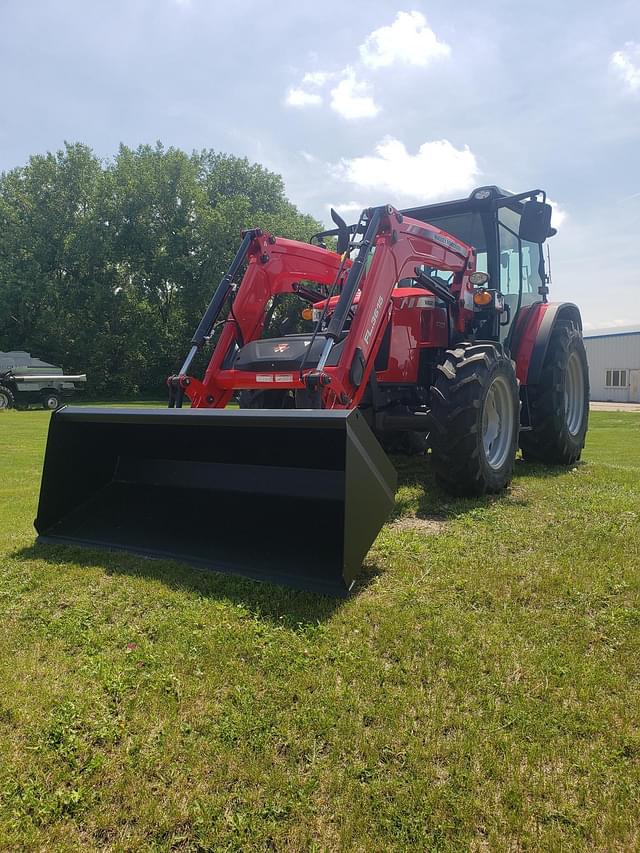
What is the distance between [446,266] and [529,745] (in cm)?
439

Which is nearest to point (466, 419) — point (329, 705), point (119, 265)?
point (329, 705)

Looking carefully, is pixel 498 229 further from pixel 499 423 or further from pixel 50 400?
pixel 50 400

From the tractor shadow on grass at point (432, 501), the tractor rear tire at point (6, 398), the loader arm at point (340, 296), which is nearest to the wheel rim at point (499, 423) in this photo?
the tractor shadow on grass at point (432, 501)

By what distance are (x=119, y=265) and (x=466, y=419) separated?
29.8 meters

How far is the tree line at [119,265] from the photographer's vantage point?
3022 centimetres

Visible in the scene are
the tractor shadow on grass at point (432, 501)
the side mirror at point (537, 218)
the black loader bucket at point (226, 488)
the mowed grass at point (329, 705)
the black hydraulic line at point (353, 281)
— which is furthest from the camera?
the side mirror at point (537, 218)

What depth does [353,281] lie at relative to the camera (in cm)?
438

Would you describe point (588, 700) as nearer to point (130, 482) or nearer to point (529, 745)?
point (529, 745)

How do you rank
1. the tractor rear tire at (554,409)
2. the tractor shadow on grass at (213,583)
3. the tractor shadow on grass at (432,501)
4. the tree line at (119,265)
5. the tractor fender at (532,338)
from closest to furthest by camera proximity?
the tractor shadow on grass at (213,583), the tractor shadow on grass at (432,501), the tractor fender at (532,338), the tractor rear tire at (554,409), the tree line at (119,265)

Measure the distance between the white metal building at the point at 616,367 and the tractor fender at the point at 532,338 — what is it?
3098cm

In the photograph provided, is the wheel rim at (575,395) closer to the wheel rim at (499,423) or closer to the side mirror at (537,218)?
the side mirror at (537,218)

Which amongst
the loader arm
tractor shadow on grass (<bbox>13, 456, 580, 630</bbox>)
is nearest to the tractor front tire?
the loader arm

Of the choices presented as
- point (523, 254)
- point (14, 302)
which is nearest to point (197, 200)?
point (14, 302)

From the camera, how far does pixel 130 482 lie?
451 cm
